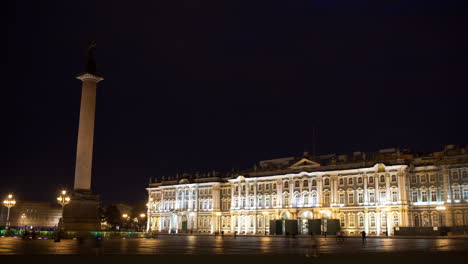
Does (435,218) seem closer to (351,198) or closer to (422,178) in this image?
(422,178)

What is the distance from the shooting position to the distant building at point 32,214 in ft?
487

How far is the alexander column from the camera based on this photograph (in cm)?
4184

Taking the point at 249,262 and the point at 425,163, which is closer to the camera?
the point at 249,262

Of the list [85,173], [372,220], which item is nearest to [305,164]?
[372,220]

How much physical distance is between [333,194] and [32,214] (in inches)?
4263

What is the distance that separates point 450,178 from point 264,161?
117 ft

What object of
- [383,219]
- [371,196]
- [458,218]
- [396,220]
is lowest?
[396,220]

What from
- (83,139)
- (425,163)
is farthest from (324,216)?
(83,139)

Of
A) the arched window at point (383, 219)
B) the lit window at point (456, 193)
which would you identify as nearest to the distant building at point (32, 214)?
the arched window at point (383, 219)

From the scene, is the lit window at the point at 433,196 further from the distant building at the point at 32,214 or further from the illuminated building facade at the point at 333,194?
the distant building at the point at 32,214

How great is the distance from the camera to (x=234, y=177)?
310 feet

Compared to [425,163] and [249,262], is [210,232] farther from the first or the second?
[249,262]

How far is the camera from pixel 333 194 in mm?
80438

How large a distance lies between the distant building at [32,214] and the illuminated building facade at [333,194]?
6599 cm
